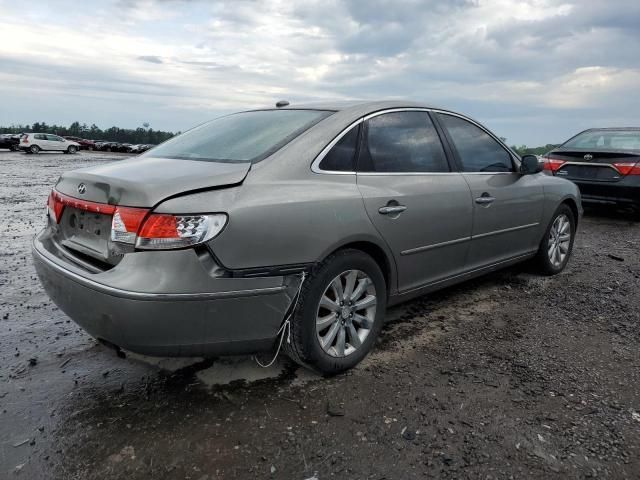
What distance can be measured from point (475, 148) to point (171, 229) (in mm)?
2793

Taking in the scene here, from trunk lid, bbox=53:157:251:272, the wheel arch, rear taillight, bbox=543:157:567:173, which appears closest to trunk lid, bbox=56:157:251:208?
trunk lid, bbox=53:157:251:272

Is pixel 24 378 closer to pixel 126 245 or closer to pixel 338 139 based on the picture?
pixel 126 245

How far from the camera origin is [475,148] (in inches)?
168

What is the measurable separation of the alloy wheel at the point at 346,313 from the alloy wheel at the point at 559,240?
283 centimetres

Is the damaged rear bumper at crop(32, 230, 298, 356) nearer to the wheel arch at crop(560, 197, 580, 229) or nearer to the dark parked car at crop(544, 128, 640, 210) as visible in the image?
the wheel arch at crop(560, 197, 580, 229)

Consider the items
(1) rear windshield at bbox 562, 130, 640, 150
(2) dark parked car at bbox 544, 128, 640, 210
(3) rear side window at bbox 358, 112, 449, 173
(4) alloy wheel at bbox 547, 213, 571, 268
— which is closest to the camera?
(3) rear side window at bbox 358, 112, 449, 173

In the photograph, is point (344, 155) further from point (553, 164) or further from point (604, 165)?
point (553, 164)

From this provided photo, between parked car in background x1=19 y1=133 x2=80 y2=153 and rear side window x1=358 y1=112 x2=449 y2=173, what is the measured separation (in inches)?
1487

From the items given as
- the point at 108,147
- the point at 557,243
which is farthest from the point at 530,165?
the point at 108,147

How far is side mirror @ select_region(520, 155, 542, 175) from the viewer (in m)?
4.57

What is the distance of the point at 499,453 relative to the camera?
2396mm

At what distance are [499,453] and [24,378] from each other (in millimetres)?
2645

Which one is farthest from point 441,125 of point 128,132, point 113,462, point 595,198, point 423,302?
point 128,132

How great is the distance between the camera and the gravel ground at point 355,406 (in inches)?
91.2
